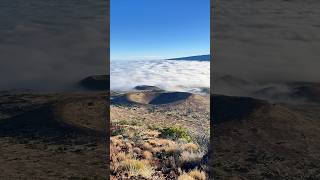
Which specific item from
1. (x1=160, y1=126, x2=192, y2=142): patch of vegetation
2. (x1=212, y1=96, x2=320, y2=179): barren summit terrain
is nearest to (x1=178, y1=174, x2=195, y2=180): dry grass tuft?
(x1=212, y1=96, x2=320, y2=179): barren summit terrain

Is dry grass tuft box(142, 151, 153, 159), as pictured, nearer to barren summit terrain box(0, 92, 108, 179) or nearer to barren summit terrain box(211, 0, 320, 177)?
barren summit terrain box(0, 92, 108, 179)

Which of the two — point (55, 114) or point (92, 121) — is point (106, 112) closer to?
point (92, 121)

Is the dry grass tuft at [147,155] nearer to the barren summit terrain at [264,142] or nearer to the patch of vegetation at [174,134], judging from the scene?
the patch of vegetation at [174,134]

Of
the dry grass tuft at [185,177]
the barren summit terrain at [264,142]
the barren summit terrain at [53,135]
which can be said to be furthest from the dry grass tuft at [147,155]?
the barren summit terrain at [264,142]

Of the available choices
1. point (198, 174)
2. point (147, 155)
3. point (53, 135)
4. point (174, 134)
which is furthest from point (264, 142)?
point (174, 134)

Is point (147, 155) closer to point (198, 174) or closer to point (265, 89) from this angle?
point (198, 174)

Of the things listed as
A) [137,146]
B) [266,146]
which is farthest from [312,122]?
[137,146]

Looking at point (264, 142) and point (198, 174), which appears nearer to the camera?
point (264, 142)

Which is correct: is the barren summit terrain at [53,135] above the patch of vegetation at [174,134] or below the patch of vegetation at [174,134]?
above

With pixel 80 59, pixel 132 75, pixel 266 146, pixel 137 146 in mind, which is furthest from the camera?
pixel 132 75
